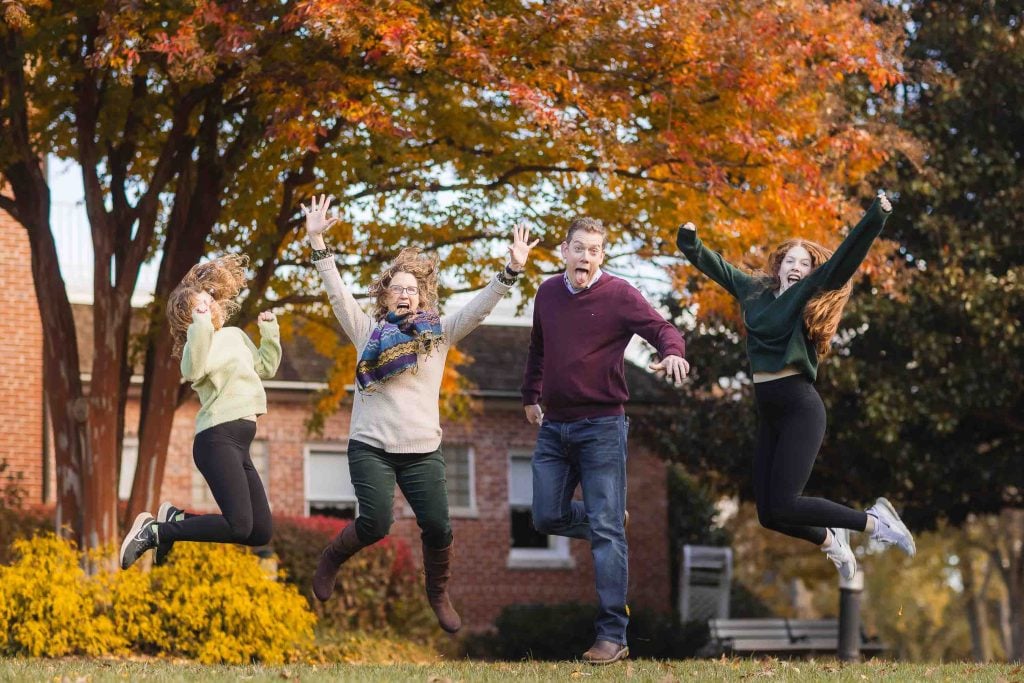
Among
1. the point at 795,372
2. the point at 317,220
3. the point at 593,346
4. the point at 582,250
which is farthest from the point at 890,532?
the point at 317,220

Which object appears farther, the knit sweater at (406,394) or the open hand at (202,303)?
the open hand at (202,303)

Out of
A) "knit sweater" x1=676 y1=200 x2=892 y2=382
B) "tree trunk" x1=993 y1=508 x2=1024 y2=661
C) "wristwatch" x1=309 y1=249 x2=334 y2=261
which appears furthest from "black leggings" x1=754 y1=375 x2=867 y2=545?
"tree trunk" x1=993 y1=508 x2=1024 y2=661

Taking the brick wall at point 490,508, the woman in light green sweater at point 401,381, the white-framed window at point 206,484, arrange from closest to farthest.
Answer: the woman in light green sweater at point 401,381 < the white-framed window at point 206,484 < the brick wall at point 490,508

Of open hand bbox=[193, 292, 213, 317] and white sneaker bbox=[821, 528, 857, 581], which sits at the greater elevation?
open hand bbox=[193, 292, 213, 317]

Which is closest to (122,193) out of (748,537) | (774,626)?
(774,626)

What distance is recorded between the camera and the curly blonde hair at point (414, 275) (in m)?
8.22

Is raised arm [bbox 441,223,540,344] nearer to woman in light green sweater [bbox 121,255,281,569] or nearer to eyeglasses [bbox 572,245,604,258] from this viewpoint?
eyeglasses [bbox 572,245,604,258]

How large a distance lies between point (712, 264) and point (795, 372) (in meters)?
0.87

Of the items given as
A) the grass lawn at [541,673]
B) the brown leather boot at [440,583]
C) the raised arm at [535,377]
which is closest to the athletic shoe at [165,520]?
the grass lawn at [541,673]

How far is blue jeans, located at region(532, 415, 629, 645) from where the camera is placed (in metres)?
7.96

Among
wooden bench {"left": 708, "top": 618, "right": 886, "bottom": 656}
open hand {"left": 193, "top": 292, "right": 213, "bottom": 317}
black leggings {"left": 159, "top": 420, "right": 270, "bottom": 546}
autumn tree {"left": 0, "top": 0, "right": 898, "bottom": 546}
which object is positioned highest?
autumn tree {"left": 0, "top": 0, "right": 898, "bottom": 546}

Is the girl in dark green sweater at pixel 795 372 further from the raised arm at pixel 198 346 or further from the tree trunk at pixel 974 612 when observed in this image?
the tree trunk at pixel 974 612

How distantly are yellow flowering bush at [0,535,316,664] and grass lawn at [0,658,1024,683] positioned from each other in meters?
4.17

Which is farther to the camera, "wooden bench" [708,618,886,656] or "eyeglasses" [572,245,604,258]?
"wooden bench" [708,618,886,656]
